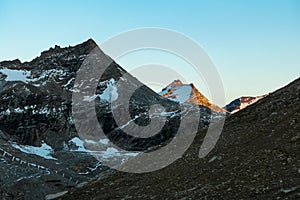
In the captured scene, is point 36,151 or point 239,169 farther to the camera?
point 36,151

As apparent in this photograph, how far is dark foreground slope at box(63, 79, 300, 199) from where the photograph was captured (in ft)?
58.9

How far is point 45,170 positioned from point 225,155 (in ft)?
425

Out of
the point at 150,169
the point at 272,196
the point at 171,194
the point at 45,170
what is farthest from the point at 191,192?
the point at 45,170

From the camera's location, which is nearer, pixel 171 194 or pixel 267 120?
pixel 171 194

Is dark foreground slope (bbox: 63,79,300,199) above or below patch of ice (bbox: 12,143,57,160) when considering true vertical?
below

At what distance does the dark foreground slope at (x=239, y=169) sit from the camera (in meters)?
18.0

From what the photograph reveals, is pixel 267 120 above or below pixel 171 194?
above

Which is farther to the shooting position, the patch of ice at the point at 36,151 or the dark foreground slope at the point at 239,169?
the patch of ice at the point at 36,151

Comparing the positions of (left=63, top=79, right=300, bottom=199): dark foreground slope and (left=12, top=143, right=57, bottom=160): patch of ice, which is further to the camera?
(left=12, top=143, right=57, bottom=160): patch of ice

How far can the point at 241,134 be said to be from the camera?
27.5 m

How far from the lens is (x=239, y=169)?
20.7m

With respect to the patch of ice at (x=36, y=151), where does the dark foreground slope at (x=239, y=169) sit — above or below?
below

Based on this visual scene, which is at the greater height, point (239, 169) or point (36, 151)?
point (36, 151)

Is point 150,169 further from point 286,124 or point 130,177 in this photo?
point 286,124
